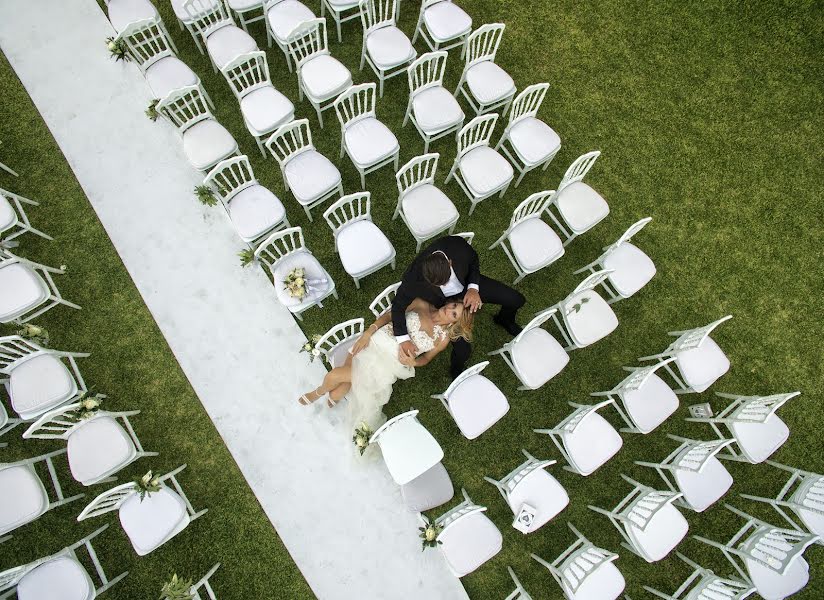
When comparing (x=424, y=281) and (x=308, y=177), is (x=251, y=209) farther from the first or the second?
(x=424, y=281)

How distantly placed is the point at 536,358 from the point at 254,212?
10.1 feet

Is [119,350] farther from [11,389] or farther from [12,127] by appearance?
[12,127]

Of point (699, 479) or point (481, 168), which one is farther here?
point (481, 168)

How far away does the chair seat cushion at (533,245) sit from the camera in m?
5.04

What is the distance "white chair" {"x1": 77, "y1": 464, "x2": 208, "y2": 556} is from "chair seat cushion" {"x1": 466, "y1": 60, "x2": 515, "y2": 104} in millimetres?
4973

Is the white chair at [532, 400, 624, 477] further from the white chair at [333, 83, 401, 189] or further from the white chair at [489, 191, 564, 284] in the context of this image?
the white chair at [333, 83, 401, 189]

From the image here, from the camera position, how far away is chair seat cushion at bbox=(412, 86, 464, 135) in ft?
17.5

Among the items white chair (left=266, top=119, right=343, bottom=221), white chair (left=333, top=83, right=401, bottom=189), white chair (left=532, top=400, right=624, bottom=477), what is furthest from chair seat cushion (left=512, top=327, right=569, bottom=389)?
white chair (left=266, top=119, right=343, bottom=221)

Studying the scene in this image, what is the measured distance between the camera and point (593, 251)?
5.76 m

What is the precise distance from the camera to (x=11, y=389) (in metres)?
4.50

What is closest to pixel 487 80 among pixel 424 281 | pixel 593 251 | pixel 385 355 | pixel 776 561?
pixel 593 251

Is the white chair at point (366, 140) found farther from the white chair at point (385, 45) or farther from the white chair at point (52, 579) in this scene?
the white chair at point (52, 579)

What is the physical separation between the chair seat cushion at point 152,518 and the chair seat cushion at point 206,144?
10.3 ft

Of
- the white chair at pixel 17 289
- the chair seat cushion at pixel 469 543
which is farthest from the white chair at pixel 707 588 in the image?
the white chair at pixel 17 289
